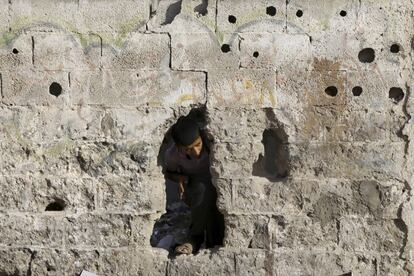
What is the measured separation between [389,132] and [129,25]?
188 cm

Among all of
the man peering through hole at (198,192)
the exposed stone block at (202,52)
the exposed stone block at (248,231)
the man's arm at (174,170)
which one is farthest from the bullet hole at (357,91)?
the man's arm at (174,170)

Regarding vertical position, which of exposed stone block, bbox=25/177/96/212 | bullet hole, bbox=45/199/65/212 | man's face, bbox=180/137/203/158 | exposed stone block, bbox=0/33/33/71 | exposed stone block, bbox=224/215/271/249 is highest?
exposed stone block, bbox=0/33/33/71

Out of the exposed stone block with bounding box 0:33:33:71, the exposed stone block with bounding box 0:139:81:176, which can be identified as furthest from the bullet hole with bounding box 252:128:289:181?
the exposed stone block with bounding box 0:33:33:71

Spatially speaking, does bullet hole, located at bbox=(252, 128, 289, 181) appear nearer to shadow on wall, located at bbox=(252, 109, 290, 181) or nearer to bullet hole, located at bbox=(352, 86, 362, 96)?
shadow on wall, located at bbox=(252, 109, 290, 181)

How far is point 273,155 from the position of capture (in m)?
5.39

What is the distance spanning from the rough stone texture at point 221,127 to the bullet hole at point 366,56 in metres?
0.03

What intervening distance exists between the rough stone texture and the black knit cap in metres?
0.34

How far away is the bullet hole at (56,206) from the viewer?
17.6 ft

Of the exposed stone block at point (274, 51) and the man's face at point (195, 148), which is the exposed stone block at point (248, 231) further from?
the exposed stone block at point (274, 51)

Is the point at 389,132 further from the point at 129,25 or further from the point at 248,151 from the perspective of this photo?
the point at 129,25

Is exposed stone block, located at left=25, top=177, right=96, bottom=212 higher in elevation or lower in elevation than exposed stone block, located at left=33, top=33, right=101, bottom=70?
lower

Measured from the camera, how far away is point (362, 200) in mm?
5215

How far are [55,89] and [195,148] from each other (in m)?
1.11

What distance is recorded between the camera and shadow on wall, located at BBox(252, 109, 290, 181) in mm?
5223
